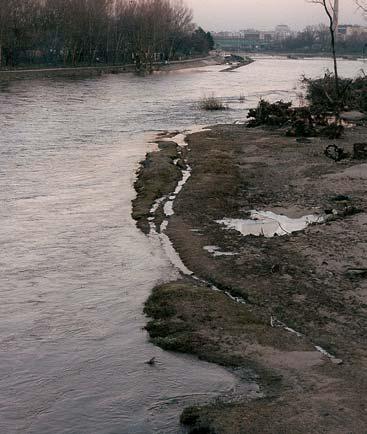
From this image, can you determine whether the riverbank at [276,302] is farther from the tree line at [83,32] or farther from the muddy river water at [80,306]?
the tree line at [83,32]

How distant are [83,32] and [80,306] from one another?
92954 millimetres

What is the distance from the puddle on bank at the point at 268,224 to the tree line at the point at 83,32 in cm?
7738

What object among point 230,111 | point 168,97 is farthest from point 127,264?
point 168,97

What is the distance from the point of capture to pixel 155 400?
843 centimetres

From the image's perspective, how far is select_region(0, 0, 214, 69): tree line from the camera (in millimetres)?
91062

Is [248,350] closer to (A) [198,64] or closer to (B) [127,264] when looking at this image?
(B) [127,264]

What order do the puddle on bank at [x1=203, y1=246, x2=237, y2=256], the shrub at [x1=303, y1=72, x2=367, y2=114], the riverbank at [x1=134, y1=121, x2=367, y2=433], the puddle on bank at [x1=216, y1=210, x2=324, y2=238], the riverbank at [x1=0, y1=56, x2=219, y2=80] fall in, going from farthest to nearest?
the riverbank at [x1=0, y1=56, x2=219, y2=80] < the shrub at [x1=303, y1=72, x2=367, y2=114] < the puddle on bank at [x1=216, y1=210, x2=324, y2=238] < the puddle on bank at [x1=203, y1=246, x2=237, y2=256] < the riverbank at [x1=134, y1=121, x2=367, y2=433]

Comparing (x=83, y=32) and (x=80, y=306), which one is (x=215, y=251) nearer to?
A: (x=80, y=306)

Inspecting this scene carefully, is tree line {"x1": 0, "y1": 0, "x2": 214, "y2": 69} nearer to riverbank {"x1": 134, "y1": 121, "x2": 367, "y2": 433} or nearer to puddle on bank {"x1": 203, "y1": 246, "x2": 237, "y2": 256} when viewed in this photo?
riverbank {"x1": 134, "y1": 121, "x2": 367, "y2": 433}

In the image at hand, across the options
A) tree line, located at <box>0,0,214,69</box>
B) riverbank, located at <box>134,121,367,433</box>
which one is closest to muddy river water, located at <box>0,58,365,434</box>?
riverbank, located at <box>134,121,367,433</box>

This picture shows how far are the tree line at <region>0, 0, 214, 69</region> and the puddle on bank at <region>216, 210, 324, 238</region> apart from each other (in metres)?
77.4

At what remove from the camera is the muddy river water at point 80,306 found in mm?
8266

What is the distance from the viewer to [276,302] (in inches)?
443

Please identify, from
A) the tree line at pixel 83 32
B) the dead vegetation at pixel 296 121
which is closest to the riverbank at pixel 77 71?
the tree line at pixel 83 32
